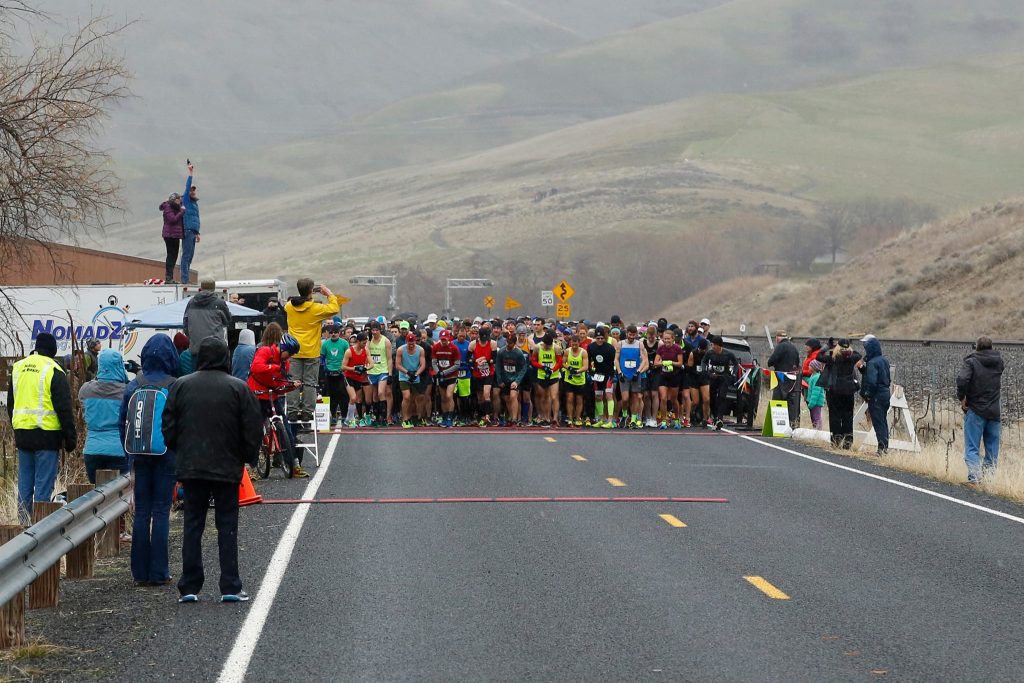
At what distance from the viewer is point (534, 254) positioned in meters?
142

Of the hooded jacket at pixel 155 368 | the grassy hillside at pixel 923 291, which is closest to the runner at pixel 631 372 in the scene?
the hooded jacket at pixel 155 368

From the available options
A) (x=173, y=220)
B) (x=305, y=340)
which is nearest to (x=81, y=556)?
(x=305, y=340)

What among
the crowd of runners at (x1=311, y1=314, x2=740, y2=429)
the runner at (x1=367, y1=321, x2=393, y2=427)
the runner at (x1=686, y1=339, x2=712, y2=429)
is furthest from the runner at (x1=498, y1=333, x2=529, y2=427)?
the runner at (x1=686, y1=339, x2=712, y2=429)

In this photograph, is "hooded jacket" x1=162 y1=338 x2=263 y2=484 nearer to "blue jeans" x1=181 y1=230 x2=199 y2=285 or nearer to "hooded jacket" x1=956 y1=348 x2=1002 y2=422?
"hooded jacket" x1=956 y1=348 x2=1002 y2=422

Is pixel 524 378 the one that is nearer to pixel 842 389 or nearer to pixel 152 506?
pixel 842 389

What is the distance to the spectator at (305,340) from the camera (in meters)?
19.1

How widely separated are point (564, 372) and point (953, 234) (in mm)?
Result: 51616

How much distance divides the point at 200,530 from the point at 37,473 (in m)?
4.04

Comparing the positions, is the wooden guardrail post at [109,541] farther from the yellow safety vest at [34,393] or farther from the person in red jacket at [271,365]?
the person in red jacket at [271,365]

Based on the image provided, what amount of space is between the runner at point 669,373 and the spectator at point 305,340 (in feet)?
27.7

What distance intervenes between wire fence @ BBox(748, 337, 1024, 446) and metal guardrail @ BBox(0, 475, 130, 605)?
56.9 ft

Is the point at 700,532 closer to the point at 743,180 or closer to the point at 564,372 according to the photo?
the point at 564,372

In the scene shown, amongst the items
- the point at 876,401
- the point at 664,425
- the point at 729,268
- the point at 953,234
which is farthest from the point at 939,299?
the point at 729,268

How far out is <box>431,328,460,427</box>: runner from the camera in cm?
2605
